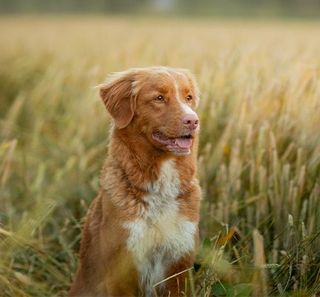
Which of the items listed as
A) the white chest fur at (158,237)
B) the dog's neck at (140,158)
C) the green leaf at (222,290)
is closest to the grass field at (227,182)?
the green leaf at (222,290)

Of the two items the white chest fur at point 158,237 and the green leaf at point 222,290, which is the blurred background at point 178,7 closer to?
the white chest fur at point 158,237

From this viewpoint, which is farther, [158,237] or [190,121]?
[158,237]

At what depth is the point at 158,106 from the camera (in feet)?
13.6

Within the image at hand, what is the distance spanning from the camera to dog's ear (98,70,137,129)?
4195mm

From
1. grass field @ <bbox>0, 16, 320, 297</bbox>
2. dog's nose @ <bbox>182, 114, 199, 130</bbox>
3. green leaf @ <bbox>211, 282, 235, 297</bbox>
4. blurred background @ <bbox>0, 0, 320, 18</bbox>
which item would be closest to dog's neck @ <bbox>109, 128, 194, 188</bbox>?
dog's nose @ <bbox>182, 114, 199, 130</bbox>

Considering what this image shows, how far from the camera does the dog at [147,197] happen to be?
4043 mm

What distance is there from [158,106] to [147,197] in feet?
1.59

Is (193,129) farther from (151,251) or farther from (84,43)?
(84,43)

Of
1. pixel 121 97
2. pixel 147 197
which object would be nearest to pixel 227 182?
pixel 147 197

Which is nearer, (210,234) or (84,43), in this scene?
(210,234)

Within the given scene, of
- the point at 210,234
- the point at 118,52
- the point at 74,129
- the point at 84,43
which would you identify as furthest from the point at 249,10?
the point at 210,234

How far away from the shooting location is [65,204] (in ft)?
19.4

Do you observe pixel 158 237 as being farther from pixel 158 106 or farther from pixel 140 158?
pixel 158 106

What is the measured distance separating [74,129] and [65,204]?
156 cm
